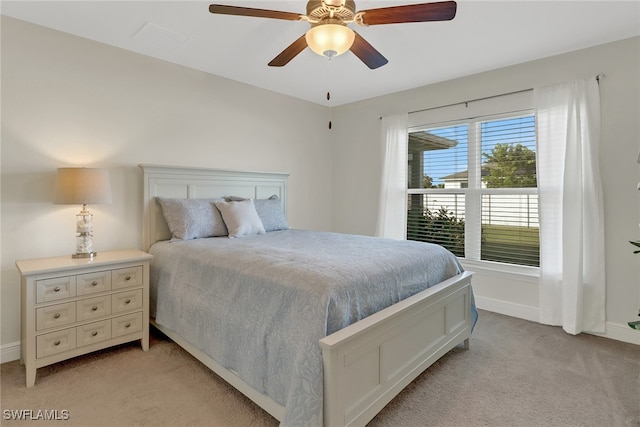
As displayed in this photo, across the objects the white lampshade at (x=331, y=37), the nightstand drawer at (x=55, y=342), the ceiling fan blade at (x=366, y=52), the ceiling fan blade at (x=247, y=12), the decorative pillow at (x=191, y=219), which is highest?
the ceiling fan blade at (x=247, y=12)

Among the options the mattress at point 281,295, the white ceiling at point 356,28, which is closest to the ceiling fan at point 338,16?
the white ceiling at point 356,28

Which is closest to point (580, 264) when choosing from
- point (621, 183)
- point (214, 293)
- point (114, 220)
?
point (621, 183)

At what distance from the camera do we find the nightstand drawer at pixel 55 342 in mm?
2117

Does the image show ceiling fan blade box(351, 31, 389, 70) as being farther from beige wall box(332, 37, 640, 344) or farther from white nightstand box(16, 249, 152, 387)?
white nightstand box(16, 249, 152, 387)

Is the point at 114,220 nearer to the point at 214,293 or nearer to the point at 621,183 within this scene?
the point at 214,293

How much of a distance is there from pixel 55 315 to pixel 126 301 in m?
0.42

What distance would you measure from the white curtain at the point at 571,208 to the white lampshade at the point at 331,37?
232 cm

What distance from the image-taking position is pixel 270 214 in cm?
363

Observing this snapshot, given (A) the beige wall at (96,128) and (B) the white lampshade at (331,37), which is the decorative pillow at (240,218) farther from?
(B) the white lampshade at (331,37)

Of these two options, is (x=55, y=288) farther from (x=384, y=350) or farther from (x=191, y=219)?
(x=384, y=350)

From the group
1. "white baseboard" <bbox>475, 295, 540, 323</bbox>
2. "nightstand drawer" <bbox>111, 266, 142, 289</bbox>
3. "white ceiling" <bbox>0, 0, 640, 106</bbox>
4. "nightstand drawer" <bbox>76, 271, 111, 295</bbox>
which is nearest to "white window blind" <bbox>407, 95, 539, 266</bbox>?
"white baseboard" <bbox>475, 295, 540, 323</bbox>

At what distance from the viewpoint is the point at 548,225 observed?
3.10 m

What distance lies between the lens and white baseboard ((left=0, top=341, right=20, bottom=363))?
7.86 feet

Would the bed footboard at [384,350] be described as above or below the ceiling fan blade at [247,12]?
below
